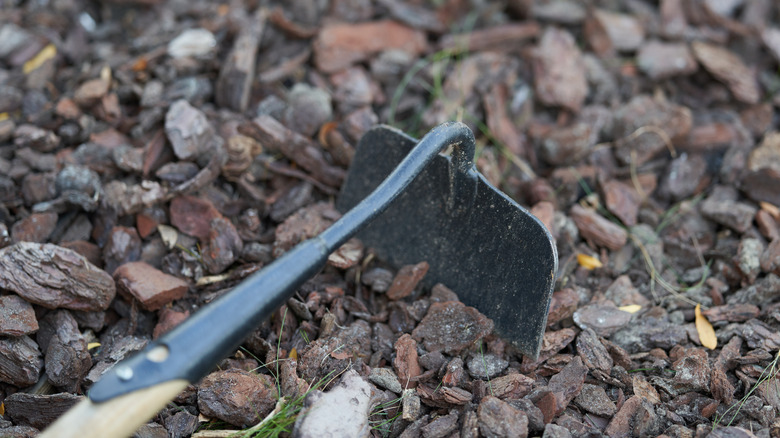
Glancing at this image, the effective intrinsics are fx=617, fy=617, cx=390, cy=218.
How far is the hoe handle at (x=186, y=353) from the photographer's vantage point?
1.23m

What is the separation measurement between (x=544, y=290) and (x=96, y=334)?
4.45 feet

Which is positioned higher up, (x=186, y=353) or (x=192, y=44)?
(x=192, y=44)

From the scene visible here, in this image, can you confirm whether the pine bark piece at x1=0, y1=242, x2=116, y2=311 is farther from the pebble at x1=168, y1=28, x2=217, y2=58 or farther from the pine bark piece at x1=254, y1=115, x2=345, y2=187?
the pebble at x1=168, y1=28, x2=217, y2=58

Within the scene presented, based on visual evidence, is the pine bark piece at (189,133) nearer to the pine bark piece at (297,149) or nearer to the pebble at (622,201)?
the pine bark piece at (297,149)

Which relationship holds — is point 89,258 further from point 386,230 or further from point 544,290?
point 544,290

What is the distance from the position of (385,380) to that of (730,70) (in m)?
2.21

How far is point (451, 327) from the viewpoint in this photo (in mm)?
1853

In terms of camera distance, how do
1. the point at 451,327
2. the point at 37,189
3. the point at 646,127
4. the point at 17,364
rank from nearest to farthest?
the point at 17,364 < the point at 451,327 < the point at 37,189 < the point at 646,127

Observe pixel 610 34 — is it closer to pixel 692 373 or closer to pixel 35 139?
pixel 692 373

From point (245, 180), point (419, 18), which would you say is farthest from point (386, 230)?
point (419, 18)

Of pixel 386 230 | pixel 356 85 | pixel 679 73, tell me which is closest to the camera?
pixel 386 230

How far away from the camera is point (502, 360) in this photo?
1835 mm

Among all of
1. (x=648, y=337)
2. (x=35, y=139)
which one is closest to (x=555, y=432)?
(x=648, y=337)

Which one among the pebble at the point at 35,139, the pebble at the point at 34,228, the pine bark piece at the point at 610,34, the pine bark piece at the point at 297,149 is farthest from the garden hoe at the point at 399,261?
the pine bark piece at the point at 610,34
